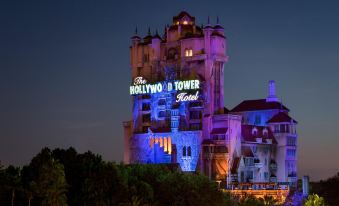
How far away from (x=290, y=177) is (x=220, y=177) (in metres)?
18.8

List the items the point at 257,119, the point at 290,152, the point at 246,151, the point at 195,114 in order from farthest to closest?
the point at 257,119 → the point at 290,152 → the point at 195,114 → the point at 246,151

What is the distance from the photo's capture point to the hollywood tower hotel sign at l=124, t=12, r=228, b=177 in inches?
5714

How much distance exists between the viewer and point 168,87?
151 m

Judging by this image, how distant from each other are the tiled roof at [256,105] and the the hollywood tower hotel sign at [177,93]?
14.5 metres

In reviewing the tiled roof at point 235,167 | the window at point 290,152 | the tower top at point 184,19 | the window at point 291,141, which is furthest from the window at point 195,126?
the tower top at point 184,19

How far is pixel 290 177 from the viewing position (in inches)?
6029

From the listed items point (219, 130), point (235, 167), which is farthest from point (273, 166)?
point (219, 130)

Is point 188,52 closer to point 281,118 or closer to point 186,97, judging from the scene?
point 186,97

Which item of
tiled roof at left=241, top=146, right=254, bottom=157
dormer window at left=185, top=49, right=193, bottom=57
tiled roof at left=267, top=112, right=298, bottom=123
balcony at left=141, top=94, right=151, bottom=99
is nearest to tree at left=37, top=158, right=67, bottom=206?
tiled roof at left=241, top=146, right=254, bottom=157

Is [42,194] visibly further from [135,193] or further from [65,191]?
[135,193]

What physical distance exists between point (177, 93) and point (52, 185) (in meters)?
65.1

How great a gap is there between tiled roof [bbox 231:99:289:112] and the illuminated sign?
742 inches

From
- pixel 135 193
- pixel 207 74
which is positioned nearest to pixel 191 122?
pixel 207 74

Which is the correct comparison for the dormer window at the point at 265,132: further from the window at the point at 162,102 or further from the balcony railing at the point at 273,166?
the window at the point at 162,102
